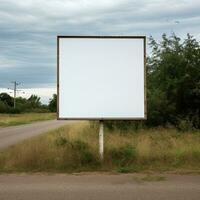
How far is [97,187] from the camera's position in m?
10.9

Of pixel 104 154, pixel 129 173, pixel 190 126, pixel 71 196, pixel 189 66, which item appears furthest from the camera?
pixel 189 66

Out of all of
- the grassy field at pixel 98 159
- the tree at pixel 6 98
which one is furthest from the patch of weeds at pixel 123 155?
the tree at pixel 6 98

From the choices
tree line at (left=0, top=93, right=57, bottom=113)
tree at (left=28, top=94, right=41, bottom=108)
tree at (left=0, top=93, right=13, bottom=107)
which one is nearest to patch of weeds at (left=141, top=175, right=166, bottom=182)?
tree line at (left=0, top=93, right=57, bottom=113)

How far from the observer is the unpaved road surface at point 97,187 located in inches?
386

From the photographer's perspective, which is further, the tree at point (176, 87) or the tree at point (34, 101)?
the tree at point (34, 101)

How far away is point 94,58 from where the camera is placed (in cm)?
1516

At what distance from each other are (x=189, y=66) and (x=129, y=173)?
14.4m

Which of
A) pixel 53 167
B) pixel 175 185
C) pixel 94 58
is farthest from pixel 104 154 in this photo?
pixel 175 185

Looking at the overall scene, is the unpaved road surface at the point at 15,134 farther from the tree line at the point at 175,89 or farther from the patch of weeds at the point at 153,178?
the patch of weeds at the point at 153,178

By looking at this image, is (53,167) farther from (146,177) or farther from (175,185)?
(175,185)

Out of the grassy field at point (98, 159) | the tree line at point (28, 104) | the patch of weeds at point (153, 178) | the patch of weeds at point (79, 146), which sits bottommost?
the patch of weeds at point (153, 178)

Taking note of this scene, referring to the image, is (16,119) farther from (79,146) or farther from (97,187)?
(97,187)

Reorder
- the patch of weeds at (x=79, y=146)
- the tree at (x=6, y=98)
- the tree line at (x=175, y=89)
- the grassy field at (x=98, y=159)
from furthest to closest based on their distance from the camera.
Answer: the tree at (x=6, y=98) → the tree line at (x=175, y=89) → the patch of weeds at (x=79, y=146) → the grassy field at (x=98, y=159)

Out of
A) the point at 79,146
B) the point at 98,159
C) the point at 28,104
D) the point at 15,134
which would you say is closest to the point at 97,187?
the point at 98,159
